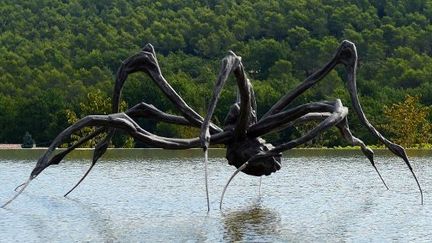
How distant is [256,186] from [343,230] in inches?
280

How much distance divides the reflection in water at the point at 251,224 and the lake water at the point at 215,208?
12 mm

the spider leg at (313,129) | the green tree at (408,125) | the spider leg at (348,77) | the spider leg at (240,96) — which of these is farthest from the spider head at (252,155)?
the green tree at (408,125)

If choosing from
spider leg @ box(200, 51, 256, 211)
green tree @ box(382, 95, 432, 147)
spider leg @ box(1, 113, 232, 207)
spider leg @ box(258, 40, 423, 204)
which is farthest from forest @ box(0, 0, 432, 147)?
spider leg @ box(1, 113, 232, 207)

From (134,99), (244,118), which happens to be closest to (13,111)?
(134,99)

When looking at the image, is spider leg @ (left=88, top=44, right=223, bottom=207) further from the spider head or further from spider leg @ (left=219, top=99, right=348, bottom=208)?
spider leg @ (left=219, top=99, right=348, bottom=208)

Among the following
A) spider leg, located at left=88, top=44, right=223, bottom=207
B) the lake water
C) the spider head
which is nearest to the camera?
the lake water

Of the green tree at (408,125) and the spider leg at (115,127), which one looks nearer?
the spider leg at (115,127)

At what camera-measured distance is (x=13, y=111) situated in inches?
2293

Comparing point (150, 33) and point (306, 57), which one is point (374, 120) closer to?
point (306, 57)

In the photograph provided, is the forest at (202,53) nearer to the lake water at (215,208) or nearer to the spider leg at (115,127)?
the lake water at (215,208)

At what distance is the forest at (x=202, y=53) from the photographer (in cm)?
5669

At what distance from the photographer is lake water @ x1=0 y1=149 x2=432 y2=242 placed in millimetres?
11977

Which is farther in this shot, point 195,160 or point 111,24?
point 111,24

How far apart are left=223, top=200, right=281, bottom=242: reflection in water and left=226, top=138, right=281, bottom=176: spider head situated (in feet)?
2.14
